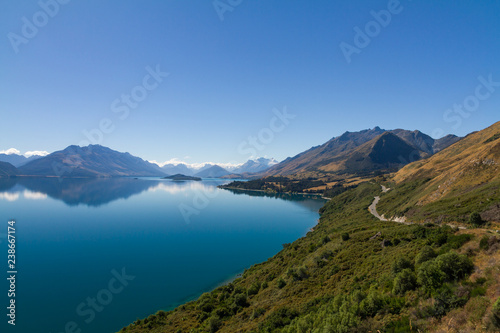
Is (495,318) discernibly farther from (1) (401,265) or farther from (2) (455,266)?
(1) (401,265)

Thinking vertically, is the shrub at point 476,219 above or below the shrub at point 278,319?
below

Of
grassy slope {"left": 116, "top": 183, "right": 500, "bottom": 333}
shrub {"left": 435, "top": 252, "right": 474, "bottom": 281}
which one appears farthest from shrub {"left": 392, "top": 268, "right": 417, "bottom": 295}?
shrub {"left": 435, "top": 252, "right": 474, "bottom": 281}

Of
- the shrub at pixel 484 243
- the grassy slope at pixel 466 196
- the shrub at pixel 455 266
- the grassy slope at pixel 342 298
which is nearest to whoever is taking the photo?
the grassy slope at pixel 342 298

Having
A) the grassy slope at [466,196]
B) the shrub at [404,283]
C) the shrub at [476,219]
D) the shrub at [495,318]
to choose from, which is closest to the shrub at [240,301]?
the shrub at [404,283]

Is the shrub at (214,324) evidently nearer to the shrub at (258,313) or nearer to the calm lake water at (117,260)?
the shrub at (258,313)

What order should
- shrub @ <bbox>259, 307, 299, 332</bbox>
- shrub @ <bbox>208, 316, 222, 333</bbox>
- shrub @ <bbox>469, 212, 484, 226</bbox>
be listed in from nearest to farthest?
1. shrub @ <bbox>259, 307, 299, 332</bbox>
2. shrub @ <bbox>208, 316, 222, 333</bbox>
3. shrub @ <bbox>469, 212, 484, 226</bbox>

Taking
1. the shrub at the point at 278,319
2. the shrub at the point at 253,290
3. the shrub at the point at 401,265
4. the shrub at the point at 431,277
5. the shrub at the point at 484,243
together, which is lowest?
the shrub at the point at 253,290

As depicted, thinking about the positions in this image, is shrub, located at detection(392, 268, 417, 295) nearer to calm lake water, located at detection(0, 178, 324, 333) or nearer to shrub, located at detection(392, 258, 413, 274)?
shrub, located at detection(392, 258, 413, 274)

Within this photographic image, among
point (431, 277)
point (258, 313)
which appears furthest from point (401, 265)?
point (258, 313)
